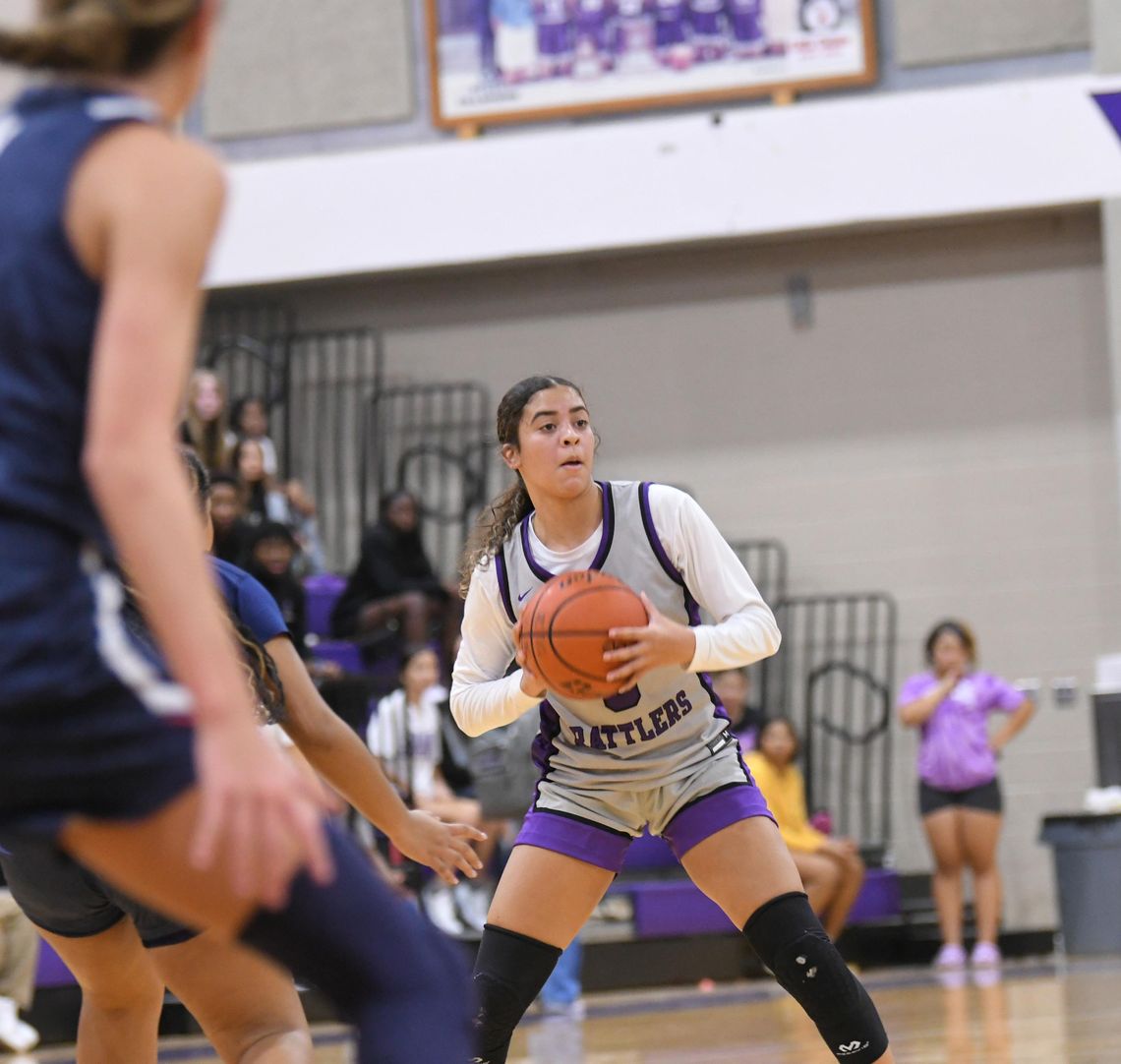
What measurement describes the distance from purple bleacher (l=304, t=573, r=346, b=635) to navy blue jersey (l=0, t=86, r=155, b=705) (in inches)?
346

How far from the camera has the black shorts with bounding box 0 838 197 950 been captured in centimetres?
294

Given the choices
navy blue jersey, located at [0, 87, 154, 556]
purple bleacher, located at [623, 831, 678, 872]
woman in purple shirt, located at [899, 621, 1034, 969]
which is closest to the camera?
navy blue jersey, located at [0, 87, 154, 556]

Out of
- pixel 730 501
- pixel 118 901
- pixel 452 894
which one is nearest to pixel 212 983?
pixel 118 901

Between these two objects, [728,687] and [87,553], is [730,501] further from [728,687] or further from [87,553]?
[87,553]

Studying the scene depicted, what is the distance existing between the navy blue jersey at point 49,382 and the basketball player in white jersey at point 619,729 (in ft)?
5.60

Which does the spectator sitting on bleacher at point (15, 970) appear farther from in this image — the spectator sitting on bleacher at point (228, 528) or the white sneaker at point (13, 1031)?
the spectator sitting on bleacher at point (228, 528)

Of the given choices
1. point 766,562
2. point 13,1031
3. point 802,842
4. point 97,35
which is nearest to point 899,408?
point 766,562

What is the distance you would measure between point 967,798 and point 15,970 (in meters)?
5.06

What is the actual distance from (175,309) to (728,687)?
794 centimetres

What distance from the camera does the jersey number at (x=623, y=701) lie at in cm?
369

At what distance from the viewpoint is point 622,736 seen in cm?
370

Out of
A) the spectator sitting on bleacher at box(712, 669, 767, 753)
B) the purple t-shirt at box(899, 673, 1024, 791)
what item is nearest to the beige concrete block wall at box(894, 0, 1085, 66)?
the purple t-shirt at box(899, 673, 1024, 791)

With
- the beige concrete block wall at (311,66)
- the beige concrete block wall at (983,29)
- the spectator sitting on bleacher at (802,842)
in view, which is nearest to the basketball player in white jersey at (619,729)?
the spectator sitting on bleacher at (802,842)

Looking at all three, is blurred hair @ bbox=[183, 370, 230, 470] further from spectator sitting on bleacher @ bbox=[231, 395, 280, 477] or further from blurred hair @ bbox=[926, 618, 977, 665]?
blurred hair @ bbox=[926, 618, 977, 665]
